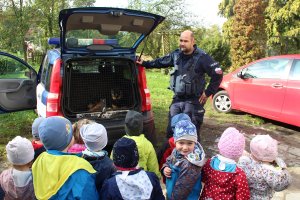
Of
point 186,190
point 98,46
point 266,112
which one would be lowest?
point 266,112

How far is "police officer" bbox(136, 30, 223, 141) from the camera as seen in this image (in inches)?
175

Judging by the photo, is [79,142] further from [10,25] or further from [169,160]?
[10,25]

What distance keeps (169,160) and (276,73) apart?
5035mm

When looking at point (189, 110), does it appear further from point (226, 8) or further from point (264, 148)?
point (226, 8)

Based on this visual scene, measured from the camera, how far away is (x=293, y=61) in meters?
6.75

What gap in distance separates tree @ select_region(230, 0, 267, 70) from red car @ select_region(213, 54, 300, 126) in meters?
8.19

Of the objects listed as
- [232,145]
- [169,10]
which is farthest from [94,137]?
[169,10]

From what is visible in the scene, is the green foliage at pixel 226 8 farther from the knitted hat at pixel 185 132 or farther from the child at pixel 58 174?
the child at pixel 58 174

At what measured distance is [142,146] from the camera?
3162mm

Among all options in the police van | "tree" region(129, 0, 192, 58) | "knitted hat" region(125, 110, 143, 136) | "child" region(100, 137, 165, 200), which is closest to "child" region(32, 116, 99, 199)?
"child" region(100, 137, 165, 200)

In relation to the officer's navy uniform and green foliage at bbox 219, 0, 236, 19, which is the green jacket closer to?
the officer's navy uniform

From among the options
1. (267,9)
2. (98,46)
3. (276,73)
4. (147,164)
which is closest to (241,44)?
(267,9)

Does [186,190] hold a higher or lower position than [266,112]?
higher

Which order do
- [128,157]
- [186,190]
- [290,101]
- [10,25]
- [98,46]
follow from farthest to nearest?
[10,25] < [290,101] < [98,46] < [186,190] < [128,157]
